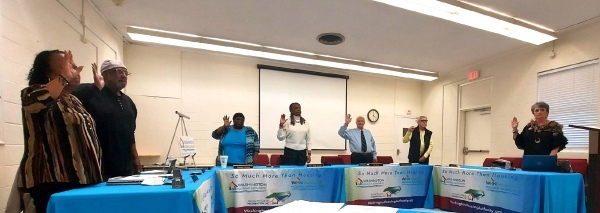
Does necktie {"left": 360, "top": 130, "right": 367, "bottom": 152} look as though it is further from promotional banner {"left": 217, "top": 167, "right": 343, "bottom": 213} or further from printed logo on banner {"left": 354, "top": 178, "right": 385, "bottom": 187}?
promotional banner {"left": 217, "top": 167, "right": 343, "bottom": 213}

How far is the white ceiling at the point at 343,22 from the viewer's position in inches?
147

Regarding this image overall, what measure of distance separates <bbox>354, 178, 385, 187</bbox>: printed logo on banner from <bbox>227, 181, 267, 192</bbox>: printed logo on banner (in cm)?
101

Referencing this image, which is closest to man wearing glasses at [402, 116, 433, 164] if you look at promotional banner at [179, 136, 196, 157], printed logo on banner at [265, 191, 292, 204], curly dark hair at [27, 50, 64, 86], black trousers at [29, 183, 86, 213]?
printed logo on banner at [265, 191, 292, 204]

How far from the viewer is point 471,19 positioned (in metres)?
3.96

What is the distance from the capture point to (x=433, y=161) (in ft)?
23.8

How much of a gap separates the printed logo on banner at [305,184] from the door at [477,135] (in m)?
4.19

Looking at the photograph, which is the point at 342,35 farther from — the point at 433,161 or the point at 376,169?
the point at 433,161

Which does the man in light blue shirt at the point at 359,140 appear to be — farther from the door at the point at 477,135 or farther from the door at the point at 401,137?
the door at the point at 401,137

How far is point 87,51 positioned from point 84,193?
9.77 feet

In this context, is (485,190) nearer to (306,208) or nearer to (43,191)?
(306,208)

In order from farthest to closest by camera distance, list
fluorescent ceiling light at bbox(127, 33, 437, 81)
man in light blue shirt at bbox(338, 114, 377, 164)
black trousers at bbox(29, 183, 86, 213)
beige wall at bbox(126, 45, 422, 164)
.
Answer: beige wall at bbox(126, 45, 422, 164) < fluorescent ceiling light at bbox(127, 33, 437, 81) < man in light blue shirt at bbox(338, 114, 377, 164) < black trousers at bbox(29, 183, 86, 213)

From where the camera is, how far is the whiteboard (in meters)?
6.13

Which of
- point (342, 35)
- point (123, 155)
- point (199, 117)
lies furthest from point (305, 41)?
point (123, 155)

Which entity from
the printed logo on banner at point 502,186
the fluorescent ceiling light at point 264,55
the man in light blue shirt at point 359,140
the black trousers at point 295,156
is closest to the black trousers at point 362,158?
the man in light blue shirt at point 359,140
